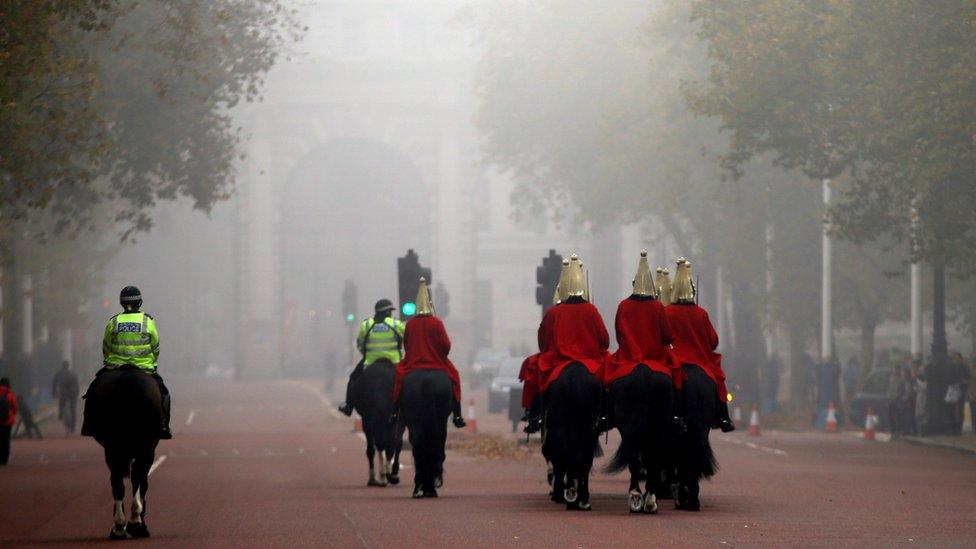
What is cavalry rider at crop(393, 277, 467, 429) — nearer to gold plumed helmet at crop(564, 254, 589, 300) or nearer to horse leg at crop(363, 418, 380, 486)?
horse leg at crop(363, 418, 380, 486)

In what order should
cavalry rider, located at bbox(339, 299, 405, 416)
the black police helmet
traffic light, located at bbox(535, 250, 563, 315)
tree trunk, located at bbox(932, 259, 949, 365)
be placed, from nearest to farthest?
the black police helmet < cavalry rider, located at bbox(339, 299, 405, 416) < traffic light, located at bbox(535, 250, 563, 315) < tree trunk, located at bbox(932, 259, 949, 365)

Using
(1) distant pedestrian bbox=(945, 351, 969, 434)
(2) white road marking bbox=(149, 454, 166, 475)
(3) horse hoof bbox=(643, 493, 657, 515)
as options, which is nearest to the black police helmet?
(3) horse hoof bbox=(643, 493, 657, 515)

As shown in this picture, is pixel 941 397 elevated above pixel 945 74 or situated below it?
below

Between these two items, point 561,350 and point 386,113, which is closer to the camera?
point 561,350

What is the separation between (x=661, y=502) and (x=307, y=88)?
81108mm

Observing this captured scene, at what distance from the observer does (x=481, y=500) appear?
20.1 m

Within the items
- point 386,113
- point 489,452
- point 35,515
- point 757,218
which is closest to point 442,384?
point 35,515

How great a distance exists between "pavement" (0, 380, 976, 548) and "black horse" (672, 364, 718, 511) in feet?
1.03

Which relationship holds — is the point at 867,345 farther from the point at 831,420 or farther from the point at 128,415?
the point at 128,415

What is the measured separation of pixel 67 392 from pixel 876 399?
61.7ft

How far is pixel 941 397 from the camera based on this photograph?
3788 centimetres

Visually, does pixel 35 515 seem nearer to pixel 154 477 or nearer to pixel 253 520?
pixel 253 520

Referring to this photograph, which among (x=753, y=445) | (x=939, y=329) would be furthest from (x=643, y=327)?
(x=939, y=329)

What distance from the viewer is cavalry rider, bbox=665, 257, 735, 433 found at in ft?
59.3
